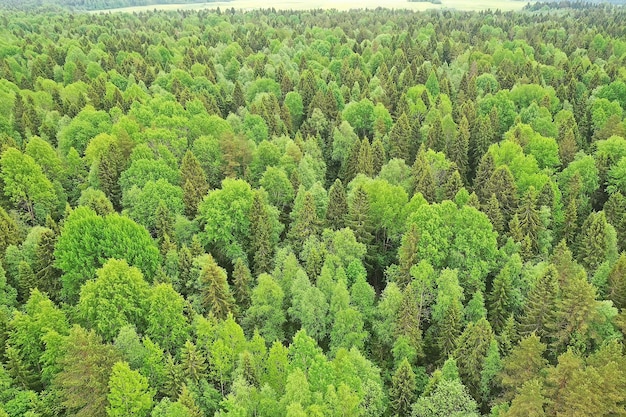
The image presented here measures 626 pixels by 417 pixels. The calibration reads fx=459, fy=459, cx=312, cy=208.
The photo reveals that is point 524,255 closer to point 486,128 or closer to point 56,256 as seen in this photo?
point 486,128

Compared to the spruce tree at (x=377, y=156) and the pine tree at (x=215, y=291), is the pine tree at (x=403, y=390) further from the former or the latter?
the spruce tree at (x=377, y=156)

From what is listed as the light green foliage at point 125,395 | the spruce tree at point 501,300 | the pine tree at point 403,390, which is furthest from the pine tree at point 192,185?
the spruce tree at point 501,300

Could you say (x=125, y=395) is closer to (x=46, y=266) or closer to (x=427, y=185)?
(x=46, y=266)

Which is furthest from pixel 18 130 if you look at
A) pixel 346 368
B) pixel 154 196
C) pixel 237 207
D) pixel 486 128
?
pixel 486 128

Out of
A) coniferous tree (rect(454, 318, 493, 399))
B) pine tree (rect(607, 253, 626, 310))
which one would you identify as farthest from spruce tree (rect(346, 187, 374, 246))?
pine tree (rect(607, 253, 626, 310))

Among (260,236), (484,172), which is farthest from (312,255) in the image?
(484,172)

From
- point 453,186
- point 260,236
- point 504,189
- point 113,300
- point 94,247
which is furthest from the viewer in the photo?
point 453,186

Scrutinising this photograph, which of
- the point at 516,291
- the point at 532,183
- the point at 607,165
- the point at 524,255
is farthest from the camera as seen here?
the point at 607,165
